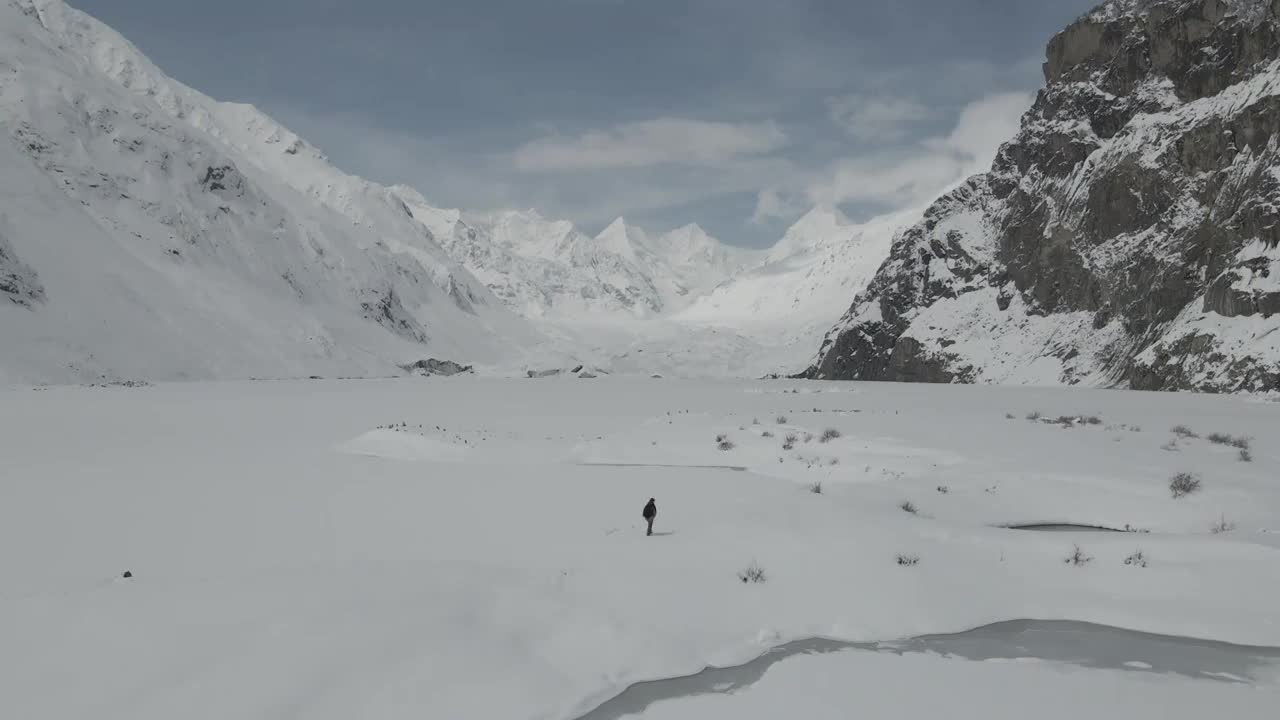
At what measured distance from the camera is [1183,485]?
49.1ft

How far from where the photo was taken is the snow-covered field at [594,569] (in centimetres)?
725

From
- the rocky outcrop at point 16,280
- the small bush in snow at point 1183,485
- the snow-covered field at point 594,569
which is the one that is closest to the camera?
the snow-covered field at point 594,569

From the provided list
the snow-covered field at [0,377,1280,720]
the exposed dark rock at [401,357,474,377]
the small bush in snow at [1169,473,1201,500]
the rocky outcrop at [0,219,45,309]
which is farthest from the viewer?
the exposed dark rock at [401,357,474,377]

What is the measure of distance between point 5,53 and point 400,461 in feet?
554

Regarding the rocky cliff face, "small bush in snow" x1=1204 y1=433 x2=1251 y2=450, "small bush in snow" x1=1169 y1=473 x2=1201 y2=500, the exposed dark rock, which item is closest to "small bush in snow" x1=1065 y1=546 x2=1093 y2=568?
"small bush in snow" x1=1169 y1=473 x2=1201 y2=500

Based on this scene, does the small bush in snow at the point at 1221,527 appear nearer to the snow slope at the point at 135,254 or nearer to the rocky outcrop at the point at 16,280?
the snow slope at the point at 135,254

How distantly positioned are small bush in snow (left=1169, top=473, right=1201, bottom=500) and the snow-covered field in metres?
0.18

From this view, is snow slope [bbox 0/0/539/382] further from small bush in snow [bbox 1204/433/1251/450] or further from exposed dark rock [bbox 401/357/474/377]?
small bush in snow [bbox 1204/433/1251/450]

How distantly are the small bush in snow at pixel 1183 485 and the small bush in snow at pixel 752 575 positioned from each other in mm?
9750

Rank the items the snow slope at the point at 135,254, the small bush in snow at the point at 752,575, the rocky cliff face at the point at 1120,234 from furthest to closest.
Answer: the snow slope at the point at 135,254, the rocky cliff face at the point at 1120,234, the small bush in snow at the point at 752,575

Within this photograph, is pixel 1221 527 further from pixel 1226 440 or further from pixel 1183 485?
pixel 1226 440

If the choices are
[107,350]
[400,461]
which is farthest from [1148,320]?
[107,350]

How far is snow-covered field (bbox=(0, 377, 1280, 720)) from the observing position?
285 inches

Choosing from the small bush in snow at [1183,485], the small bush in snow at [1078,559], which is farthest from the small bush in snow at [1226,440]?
the small bush in snow at [1078,559]
